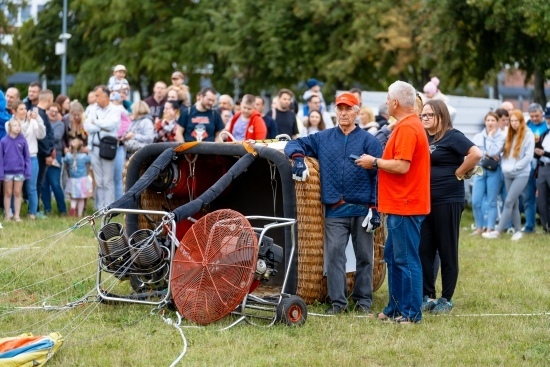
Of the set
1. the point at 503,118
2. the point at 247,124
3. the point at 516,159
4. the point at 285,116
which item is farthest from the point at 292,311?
the point at 503,118

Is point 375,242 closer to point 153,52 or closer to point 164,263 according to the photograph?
point 164,263

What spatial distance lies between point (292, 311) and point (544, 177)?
26.8 feet

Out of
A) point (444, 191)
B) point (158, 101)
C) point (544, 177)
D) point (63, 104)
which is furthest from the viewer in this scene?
point (63, 104)

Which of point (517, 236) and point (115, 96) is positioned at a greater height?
point (115, 96)

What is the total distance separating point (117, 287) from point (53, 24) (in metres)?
36.9

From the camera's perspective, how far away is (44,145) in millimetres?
15375

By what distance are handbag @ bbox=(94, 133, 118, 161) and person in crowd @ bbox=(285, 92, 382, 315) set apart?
7049 mm

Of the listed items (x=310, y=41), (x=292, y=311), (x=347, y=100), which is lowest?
(x=292, y=311)

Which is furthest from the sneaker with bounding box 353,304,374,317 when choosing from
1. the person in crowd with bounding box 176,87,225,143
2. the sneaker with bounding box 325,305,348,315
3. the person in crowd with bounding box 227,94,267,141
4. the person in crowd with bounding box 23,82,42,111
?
the person in crowd with bounding box 23,82,42,111

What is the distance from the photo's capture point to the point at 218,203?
9898 mm

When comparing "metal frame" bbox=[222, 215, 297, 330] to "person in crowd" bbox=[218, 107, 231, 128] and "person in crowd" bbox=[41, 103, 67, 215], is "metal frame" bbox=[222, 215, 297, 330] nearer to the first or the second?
"person in crowd" bbox=[41, 103, 67, 215]

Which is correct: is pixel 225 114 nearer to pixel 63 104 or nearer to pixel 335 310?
pixel 63 104

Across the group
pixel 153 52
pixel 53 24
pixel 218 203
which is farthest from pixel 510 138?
pixel 53 24

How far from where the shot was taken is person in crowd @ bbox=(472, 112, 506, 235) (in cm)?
1513
